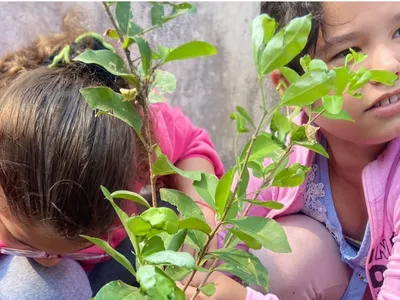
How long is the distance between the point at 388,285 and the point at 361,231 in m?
0.24

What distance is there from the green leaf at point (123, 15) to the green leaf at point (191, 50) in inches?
1.8

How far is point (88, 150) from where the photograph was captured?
896mm

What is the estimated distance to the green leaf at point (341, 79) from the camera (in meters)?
0.55

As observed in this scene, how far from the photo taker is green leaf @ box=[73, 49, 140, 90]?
51cm

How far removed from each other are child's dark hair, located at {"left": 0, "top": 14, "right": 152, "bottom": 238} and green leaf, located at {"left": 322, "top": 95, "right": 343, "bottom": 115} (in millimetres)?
440

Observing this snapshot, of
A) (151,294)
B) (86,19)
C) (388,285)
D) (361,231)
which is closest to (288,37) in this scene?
(151,294)

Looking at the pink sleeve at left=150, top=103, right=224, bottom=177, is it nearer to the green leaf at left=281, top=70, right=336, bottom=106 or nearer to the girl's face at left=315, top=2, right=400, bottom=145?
the girl's face at left=315, top=2, right=400, bottom=145

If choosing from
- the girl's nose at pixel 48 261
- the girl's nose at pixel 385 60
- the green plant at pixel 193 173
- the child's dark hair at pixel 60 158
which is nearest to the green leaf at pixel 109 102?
the green plant at pixel 193 173

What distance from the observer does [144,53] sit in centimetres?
49

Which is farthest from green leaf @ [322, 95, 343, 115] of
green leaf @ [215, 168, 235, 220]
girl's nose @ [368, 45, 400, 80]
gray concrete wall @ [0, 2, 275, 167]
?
gray concrete wall @ [0, 2, 275, 167]

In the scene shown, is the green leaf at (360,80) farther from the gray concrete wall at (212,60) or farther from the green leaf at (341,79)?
the gray concrete wall at (212,60)

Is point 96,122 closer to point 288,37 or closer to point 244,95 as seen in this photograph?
point 288,37

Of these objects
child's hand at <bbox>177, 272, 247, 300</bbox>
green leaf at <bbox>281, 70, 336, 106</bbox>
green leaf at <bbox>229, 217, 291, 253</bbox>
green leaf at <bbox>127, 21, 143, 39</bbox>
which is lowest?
child's hand at <bbox>177, 272, 247, 300</bbox>

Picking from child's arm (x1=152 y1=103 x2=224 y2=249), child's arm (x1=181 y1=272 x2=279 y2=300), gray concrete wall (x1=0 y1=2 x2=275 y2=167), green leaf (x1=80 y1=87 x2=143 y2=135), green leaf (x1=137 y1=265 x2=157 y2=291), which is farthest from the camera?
gray concrete wall (x1=0 y1=2 x2=275 y2=167)
